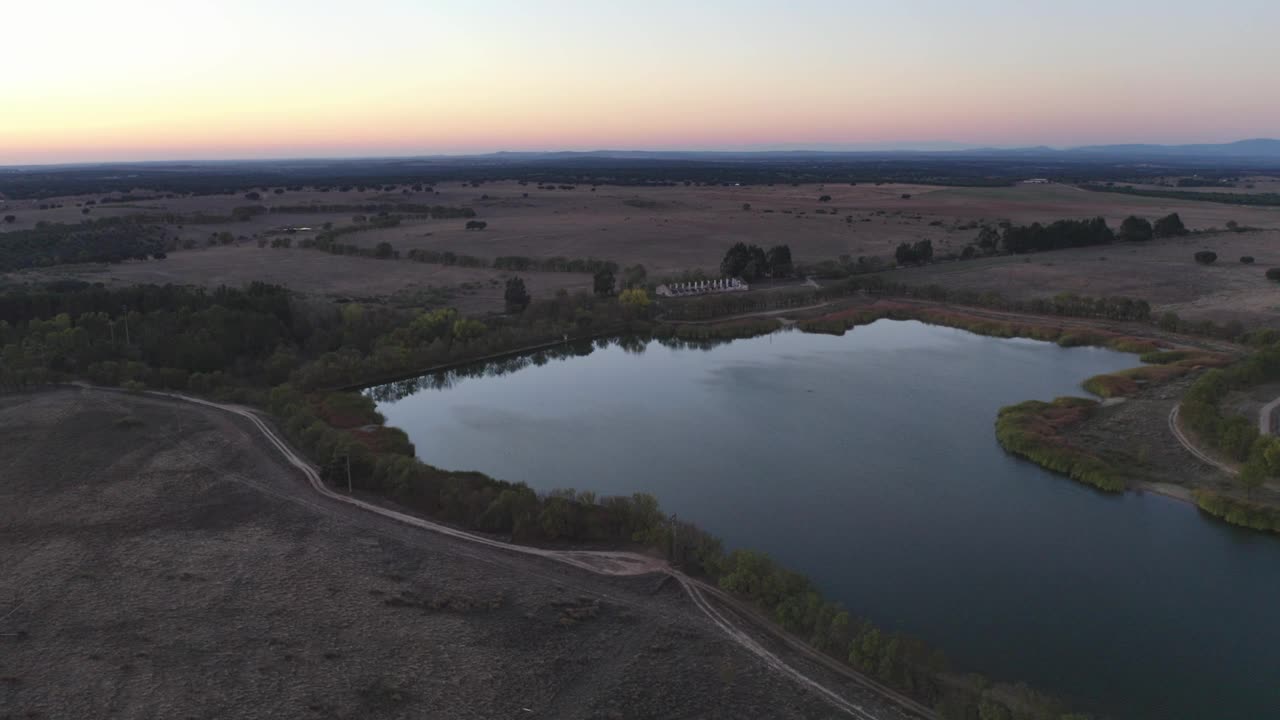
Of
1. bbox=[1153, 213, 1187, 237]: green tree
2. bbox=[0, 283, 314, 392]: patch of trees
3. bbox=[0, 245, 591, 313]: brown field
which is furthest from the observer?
bbox=[1153, 213, 1187, 237]: green tree

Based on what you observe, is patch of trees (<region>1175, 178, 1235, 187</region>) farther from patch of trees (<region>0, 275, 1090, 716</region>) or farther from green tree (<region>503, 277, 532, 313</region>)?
green tree (<region>503, 277, 532, 313</region>)

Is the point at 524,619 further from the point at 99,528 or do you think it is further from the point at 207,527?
the point at 99,528

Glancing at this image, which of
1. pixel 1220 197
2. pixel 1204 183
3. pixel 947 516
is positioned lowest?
pixel 947 516

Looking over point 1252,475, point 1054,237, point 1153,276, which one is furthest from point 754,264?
point 1252,475

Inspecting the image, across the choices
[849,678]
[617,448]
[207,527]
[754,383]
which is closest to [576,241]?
[754,383]

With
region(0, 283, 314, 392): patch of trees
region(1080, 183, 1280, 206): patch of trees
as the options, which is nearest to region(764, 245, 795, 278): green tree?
region(0, 283, 314, 392): patch of trees

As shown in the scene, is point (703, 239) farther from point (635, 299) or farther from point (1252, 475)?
point (1252, 475)
